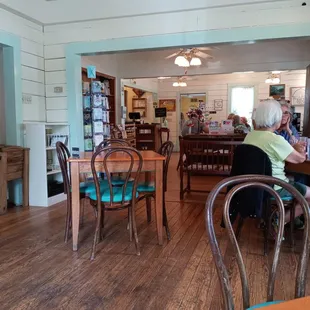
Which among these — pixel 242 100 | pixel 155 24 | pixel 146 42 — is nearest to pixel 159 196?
pixel 146 42

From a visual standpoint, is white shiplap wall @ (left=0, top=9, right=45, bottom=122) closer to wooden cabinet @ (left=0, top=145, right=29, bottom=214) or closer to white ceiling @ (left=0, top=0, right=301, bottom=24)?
white ceiling @ (left=0, top=0, right=301, bottom=24)

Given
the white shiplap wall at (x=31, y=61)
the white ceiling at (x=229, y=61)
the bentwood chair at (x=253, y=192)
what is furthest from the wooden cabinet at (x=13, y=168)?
the white ceiling at (x=229, y=61)

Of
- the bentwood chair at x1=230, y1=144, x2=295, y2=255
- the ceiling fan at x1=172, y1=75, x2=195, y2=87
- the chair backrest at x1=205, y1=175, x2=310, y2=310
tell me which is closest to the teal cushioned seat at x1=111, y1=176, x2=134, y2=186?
the bentwood chair at x1=230, y1=144, x2=295, y2=255

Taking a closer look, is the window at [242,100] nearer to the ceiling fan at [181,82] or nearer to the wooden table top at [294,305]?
the ceiling fan at [181,82]

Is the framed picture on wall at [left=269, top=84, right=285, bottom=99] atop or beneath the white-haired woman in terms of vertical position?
atop

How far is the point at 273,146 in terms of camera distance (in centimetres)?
236

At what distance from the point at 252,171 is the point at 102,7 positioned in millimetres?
3087

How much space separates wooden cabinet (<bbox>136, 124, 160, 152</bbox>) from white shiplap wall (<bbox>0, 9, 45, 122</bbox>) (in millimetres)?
4866

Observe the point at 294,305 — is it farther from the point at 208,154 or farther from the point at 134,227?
the point at 208,154

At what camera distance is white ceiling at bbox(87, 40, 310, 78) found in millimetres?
6258

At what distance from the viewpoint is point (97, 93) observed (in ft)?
15.9

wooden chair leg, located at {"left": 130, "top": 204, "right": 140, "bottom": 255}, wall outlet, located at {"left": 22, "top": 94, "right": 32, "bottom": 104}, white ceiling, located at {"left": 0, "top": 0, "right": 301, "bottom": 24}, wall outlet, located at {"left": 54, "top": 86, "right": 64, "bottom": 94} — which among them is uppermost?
white ceiling, located at {"left": 0, "top": 0, "right": 301, "bottom": 24}

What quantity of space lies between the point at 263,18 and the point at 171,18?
3.67 feet

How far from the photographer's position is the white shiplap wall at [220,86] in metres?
9.52
